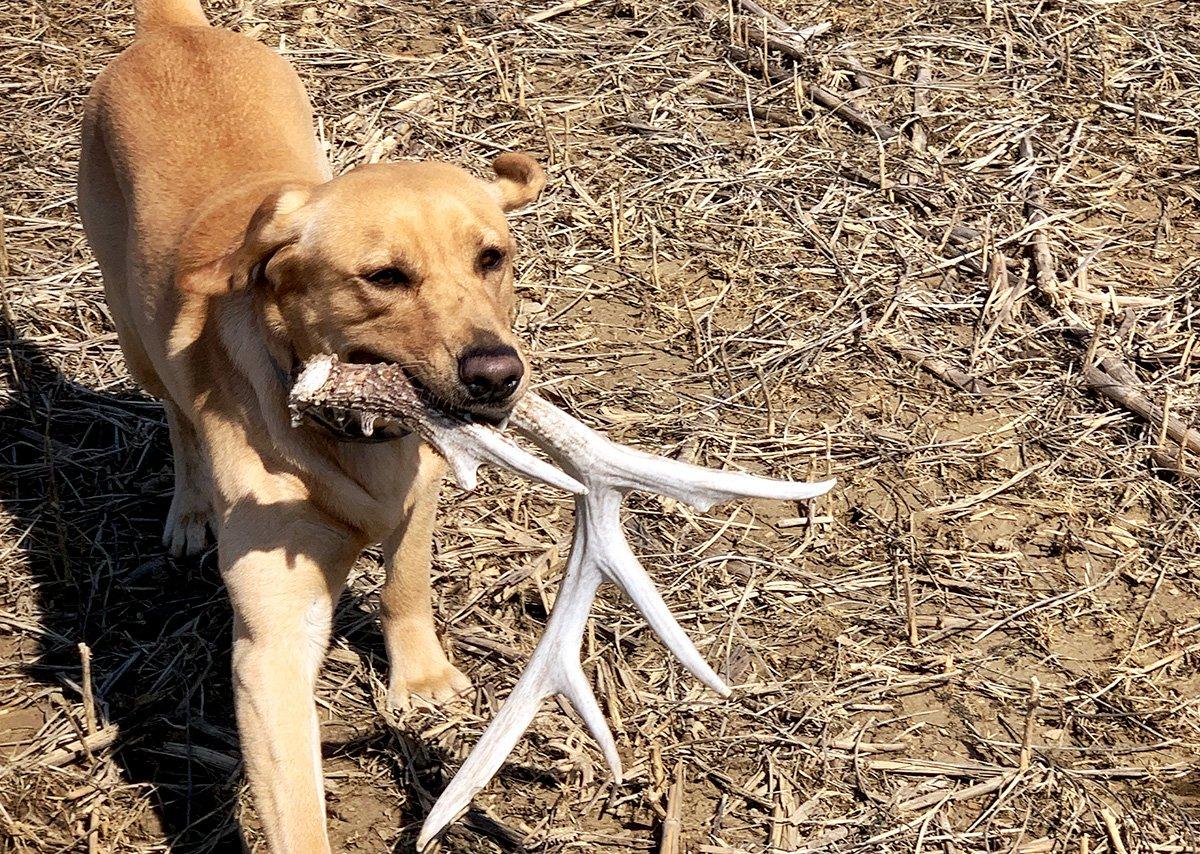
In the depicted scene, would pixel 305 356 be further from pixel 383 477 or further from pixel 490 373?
pixel 490 373

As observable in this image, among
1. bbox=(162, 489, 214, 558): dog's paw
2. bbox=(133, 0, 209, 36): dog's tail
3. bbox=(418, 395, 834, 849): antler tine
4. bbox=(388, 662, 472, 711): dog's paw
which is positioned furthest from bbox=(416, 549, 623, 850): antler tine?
bbox=(133, 0, 209, 36): dog's tail

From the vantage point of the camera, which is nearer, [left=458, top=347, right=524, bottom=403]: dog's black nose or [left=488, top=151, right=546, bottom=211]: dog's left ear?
[left=458, top=347, right=524, bottom=403]: dog's black nose

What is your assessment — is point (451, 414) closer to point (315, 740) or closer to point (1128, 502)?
point (315, 740)

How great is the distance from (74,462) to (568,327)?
1.97m

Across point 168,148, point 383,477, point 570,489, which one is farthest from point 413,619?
point 168,148

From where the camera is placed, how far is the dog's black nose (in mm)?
3207

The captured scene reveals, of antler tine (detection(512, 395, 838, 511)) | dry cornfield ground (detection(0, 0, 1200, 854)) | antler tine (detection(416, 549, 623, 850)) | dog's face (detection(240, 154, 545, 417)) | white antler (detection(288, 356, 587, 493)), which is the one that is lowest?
dry cornfield ground (detection(0, 0, 1200, 854))

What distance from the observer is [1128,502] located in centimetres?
505

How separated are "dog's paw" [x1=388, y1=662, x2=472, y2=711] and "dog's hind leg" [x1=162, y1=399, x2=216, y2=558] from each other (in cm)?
96

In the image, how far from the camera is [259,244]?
3443 millimetres

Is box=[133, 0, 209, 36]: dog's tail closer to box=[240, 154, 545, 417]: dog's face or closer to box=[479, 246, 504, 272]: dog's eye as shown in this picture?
box=[240, 154, 545, 417]: dog's face

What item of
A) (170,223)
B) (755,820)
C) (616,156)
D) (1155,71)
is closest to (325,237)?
(170,223)

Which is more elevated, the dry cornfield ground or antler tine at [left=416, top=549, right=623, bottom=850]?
antler tine at [left=416, top=549, right=623, bottom=850]

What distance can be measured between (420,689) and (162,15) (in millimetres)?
2532
